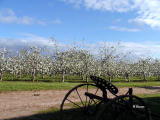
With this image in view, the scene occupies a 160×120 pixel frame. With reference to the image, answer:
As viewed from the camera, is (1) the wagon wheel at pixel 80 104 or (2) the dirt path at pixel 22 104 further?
(2) the dirt path at pixel 22 104

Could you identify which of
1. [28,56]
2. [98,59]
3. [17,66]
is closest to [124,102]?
[98,59]

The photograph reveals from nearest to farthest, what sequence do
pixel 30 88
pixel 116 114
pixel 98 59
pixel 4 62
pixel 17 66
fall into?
pixel 116 114, pixel 30 88, pixel 4 62, pixel 98 59, pixel 17 66

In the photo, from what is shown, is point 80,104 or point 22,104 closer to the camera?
point 22,104

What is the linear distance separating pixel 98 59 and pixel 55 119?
43125 millimetres

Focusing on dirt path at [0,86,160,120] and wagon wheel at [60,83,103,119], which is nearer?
wagon wheel at [60,83,103,119]

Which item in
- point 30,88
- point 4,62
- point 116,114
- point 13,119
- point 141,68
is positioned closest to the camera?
point 116,114

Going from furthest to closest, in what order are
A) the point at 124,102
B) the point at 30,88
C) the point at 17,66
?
1. the point at 17,66
2. the point at 30,88
3. the point at 124,102

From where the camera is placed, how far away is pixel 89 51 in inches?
1941

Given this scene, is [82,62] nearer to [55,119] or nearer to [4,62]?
[4,62]

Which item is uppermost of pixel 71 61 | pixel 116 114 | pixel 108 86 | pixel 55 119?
pixel 71 61

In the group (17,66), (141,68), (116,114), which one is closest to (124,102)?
(116,114)

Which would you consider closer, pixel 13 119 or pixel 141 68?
pixel 13 119

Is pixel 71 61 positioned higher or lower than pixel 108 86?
higher

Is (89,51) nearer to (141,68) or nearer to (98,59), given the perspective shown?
(98,59)
